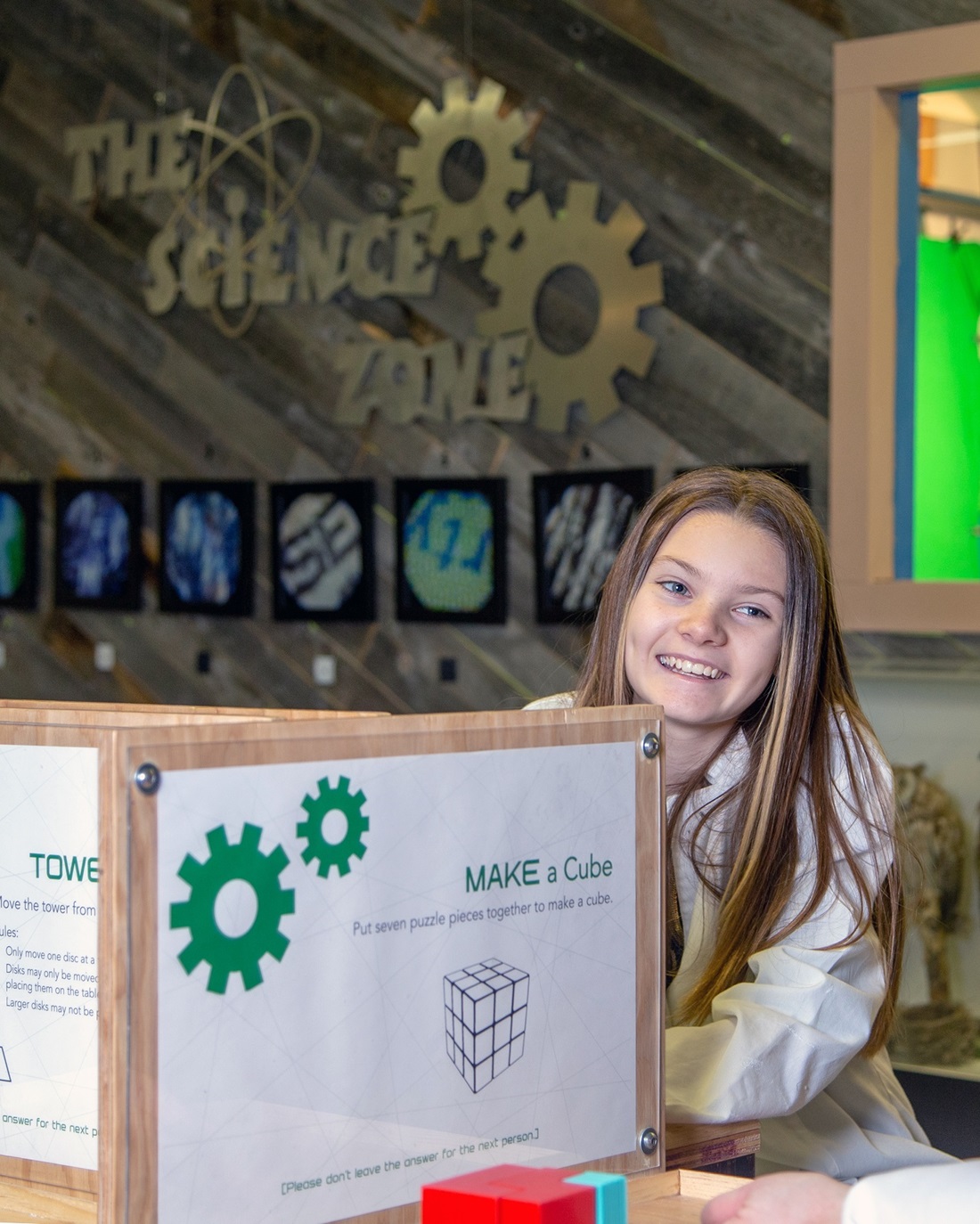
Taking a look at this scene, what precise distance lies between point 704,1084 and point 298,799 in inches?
21.0

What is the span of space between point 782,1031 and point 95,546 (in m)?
4.51

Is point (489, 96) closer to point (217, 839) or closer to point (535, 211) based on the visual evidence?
point (535, 211)

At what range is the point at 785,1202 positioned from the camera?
96 cm

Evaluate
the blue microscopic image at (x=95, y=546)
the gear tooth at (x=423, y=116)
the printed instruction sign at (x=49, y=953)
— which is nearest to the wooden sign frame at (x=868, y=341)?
the gear tooth at (x=423, y=116)

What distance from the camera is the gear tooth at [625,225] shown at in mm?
4285

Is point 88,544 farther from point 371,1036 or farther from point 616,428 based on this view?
point 371,1036

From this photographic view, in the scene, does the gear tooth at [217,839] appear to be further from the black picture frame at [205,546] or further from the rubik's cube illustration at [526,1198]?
the black picture frame at [205,546]

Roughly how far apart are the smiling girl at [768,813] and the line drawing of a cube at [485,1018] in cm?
30

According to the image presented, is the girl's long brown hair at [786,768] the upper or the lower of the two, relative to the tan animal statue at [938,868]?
upper

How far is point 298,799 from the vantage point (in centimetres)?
96

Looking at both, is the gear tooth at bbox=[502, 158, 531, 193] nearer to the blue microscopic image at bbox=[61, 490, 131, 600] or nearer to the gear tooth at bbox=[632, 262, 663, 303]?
the gear tooth at bbox=[632, 262, 663, 303]

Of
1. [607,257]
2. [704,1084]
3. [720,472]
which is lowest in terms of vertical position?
[704,1084]

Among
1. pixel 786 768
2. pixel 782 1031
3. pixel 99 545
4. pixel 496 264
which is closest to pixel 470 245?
pixel 496 264

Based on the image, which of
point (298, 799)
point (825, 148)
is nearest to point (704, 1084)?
point (298, 799)
